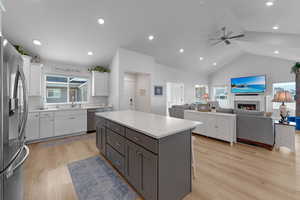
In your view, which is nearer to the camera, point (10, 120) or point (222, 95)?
point (10, 120)

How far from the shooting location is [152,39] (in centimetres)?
446

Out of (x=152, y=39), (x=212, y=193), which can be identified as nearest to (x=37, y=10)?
(x=152, y=39)

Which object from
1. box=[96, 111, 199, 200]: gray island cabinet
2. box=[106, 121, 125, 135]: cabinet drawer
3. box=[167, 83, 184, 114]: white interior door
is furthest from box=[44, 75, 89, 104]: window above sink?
box=[167, 83, 184, 114]: white interior door

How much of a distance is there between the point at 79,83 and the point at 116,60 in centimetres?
177

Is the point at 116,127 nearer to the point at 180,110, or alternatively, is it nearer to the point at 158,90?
the point at 180,110

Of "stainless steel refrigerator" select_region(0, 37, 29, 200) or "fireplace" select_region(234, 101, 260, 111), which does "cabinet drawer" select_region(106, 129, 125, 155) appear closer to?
"stainless steel refrigerator" select_region(0, 37, 29, 200)

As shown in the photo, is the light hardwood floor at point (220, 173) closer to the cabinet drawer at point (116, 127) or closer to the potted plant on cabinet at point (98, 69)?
the cabinet drawer at point (116, 127)

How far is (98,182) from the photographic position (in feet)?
6.26

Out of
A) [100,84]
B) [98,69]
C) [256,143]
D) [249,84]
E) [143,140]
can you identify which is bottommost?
[256,143]

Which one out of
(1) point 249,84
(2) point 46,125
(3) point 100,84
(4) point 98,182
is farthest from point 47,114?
(1) point 249,84

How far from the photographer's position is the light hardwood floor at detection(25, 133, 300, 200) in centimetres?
167

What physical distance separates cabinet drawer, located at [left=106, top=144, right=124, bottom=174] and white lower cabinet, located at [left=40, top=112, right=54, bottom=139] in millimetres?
2532

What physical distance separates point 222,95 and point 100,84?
7.75 meters

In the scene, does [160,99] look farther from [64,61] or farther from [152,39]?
[64,61]
